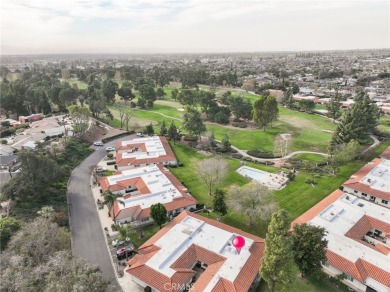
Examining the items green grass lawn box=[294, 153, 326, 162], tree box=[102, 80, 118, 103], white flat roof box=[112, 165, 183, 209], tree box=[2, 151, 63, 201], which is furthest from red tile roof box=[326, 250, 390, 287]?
tree box=[102, 80, 118, 103]

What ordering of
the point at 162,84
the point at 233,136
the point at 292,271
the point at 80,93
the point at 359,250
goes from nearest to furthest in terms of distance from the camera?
the point at 292,271, the point at 359,250, the point at 233,136, the point at 80,93, the point at 162,84

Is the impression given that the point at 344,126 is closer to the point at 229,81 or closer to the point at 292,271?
the point at 292,271

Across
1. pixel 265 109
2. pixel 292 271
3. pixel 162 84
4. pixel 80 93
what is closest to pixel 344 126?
pixel 265 109

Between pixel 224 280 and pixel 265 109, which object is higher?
pixel 265 109

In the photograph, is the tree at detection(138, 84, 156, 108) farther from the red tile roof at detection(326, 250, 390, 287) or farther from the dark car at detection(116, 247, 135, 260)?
the red tile roof at detection(326, 250, 390, 287)

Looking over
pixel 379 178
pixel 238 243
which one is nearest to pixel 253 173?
pixel 379 178

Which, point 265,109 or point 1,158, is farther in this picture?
point 265,109

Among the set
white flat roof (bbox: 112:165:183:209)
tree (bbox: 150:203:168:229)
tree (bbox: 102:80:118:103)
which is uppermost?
tree (bbox: 102:80:118:103)
